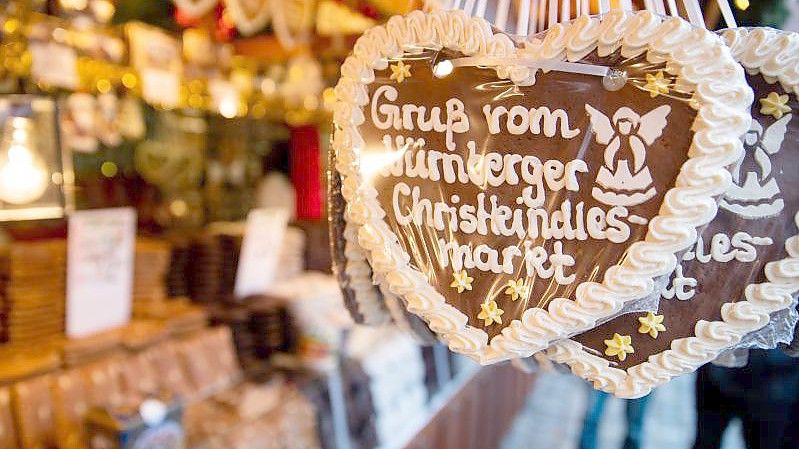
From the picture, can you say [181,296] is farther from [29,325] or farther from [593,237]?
[593,237]

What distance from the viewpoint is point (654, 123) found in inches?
24.9

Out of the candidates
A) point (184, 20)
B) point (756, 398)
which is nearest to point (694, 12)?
point (756, 398)

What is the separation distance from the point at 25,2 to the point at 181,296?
127 centimetres

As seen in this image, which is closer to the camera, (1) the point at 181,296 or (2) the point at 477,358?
(2) the point at 477,358

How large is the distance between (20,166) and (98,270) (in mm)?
470

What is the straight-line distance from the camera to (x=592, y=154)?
→ 658mm

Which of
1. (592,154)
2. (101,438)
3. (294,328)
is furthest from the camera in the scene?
(294,328)

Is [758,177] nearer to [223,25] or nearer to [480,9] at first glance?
[480,9]

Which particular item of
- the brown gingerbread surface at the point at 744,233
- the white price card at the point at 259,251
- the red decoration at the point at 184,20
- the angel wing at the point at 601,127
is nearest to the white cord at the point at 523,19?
the angel wing at the point at 601,127

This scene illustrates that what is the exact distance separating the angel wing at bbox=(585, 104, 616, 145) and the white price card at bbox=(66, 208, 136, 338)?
1848mm

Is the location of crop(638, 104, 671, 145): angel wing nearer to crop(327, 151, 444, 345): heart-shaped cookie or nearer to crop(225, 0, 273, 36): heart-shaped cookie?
crop(327, 151, 444, 345): heart-shaped cookie

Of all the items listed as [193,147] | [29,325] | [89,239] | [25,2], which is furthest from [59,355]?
[193,147]

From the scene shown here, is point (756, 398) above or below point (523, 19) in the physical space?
below

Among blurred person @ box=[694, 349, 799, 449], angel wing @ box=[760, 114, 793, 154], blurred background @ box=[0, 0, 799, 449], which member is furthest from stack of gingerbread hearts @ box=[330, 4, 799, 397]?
blurred person @ box=[694, 349, 799, 449]
